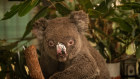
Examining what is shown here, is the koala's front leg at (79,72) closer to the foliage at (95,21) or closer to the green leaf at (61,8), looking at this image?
the foliage at (95,21)

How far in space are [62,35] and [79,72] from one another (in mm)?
305

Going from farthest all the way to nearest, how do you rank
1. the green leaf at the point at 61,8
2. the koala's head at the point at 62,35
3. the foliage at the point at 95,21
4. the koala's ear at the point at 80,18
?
the green leaf at the point at 61,8 < the foliage at the point at 95,21 < the koala's ear at the point at 80,18 < the koala's head at the point at 62,35

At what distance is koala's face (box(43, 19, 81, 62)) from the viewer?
142 centimetres

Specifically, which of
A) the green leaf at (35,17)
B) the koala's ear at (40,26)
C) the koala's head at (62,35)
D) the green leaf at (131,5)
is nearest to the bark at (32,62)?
the koala's head at (62,35)

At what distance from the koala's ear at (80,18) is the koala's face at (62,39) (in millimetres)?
41

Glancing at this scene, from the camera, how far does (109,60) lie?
264cm

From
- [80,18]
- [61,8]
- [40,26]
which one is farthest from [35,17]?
[80,18]

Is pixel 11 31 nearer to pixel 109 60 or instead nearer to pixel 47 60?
pixel 47 60

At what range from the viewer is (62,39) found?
1.44 metres

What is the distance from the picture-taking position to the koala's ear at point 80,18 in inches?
62.9

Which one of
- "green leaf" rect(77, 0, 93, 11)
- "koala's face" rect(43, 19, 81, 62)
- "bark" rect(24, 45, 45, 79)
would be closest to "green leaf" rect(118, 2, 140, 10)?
"green leaf" rect(77, 0, 93, 11)

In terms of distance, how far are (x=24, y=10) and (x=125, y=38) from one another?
5.03ft

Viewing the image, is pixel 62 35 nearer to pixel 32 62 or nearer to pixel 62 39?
pixel 62 39

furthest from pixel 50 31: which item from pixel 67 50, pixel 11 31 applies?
pixel 11 31
